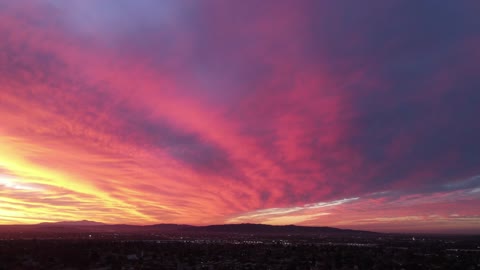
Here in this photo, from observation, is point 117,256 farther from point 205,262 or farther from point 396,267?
point 396,267

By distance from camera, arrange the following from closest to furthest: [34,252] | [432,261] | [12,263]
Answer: [12,263] → [34,252] → [432,261]

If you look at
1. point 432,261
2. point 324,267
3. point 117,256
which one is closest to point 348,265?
point 324,267

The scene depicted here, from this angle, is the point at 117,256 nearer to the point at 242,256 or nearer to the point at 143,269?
the point at 143,269

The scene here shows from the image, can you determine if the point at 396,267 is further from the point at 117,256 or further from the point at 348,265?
the point at 117,256

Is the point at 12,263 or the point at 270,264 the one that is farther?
the point at 270,264

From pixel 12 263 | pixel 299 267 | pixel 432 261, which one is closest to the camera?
pixel 12 263

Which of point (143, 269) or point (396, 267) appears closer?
point (143, 269)

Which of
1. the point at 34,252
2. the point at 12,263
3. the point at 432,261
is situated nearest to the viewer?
the point at 12,263

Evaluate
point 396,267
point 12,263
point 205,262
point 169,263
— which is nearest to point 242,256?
point 205,262

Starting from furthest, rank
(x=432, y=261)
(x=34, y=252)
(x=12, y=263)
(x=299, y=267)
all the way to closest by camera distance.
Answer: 1. (x=432, y=261)
2. (x=34, y=252)
3. (x=299, y=267)
4. (x=12, y=263)
